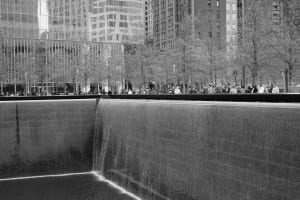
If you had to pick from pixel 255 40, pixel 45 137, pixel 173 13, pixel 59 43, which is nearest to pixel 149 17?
pixel 173 13

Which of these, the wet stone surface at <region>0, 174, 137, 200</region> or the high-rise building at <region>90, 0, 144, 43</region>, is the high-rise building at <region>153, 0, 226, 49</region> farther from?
the wet stone surface at <region>0, 174, 137, 200</region>

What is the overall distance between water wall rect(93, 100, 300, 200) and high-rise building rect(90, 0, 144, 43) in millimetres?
64133

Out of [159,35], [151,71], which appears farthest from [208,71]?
[159,35]

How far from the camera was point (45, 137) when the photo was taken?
584 inches

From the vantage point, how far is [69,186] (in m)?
12.5

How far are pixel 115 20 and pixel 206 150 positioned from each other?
70.8 metres

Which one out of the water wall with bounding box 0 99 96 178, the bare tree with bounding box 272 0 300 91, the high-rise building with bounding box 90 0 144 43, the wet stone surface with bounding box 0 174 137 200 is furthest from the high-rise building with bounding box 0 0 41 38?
the wet stone surface with bounding box 0 174 137 200

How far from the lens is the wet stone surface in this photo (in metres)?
11.1

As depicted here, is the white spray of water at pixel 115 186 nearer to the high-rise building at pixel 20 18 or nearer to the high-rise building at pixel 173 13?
the high-rise building at pixel 20 18

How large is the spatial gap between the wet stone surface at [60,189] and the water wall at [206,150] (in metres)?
0.62

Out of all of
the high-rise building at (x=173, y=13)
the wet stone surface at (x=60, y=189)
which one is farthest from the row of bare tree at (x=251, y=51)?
Answer: the high-rise building at (x=173, y=13)

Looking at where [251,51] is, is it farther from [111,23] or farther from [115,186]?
[111,23]

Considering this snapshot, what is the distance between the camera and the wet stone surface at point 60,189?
11133mm

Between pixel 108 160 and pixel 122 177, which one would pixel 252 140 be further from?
pixel 108 160
